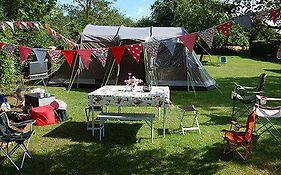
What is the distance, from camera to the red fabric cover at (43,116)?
6.86 metres

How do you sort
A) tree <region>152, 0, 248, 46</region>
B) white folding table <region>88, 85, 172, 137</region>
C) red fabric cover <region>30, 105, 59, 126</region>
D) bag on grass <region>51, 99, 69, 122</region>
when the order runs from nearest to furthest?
white folding table <region>88, 85, 172, 137</region> → red fabric cover <region>30, 105, 59, 126</region> → bag on grass <region>51, 99, 69, 122</region> → tree <region>152, 0, 248, 46</region>

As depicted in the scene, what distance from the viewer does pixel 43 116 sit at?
6883mm

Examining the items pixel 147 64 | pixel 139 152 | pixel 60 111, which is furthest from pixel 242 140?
pixel 147 64

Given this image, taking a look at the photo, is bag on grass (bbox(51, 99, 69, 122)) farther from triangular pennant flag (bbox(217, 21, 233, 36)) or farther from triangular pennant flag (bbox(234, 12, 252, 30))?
triangular pennant flag (bbox(234, 12, 252, 30))

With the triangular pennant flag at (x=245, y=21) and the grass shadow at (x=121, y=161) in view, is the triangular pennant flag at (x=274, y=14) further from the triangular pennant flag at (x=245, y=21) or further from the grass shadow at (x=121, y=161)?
the grass shadow at (x=121, y=161)

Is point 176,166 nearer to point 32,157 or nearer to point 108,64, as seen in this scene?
point 32,157

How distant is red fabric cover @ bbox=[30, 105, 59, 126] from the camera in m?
6.86

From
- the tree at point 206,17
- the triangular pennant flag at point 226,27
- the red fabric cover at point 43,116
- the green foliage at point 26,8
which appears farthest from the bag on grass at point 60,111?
the tree at point 206,17

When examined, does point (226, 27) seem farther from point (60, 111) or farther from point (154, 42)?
point (60, 111)

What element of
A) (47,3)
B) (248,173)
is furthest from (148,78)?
(248,173)

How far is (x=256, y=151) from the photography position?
17.7ft

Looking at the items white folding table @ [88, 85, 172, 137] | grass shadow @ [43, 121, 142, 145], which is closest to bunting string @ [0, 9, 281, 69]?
white folding table @ [88, 85, 172, 137]

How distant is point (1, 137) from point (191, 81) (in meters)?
7.51

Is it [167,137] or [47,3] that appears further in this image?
[47,3]
